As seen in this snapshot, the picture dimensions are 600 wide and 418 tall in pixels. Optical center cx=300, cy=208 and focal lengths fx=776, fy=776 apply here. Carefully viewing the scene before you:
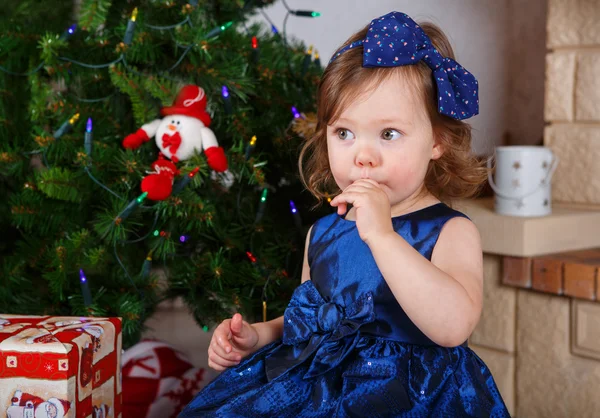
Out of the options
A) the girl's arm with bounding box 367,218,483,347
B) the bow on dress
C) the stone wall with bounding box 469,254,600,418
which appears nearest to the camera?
the girl's arm with bounding box 367,218,483,347

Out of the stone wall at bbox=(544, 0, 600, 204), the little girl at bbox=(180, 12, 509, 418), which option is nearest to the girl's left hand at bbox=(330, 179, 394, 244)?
the little girl at bbox=(180, 12, 509, 418)

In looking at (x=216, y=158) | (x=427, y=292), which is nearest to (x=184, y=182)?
(x=216, y=158)

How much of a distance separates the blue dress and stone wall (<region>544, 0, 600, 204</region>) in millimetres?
851

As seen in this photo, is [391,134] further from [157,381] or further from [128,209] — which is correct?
[157,381]

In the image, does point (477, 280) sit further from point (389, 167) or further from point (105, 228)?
point (105, 228)

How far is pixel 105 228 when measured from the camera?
142cm

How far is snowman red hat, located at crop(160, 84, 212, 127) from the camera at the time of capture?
4.76 feet

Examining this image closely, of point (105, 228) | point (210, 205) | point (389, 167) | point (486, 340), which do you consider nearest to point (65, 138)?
point (105, 228)

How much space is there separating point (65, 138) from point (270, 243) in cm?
45

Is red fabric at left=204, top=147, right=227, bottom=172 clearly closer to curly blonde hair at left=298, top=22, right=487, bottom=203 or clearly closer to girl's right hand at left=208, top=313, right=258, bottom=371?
curly blonde hair at left=298, top=22, right=487, bottom=203

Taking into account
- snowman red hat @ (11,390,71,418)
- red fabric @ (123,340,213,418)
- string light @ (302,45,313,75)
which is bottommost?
red fabric @ (123,340,213,418)

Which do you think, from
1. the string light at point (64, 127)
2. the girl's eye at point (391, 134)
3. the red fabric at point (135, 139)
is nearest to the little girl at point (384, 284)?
the girl's eye at point (391, 134)

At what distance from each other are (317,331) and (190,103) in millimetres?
558

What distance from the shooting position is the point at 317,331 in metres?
1.10
